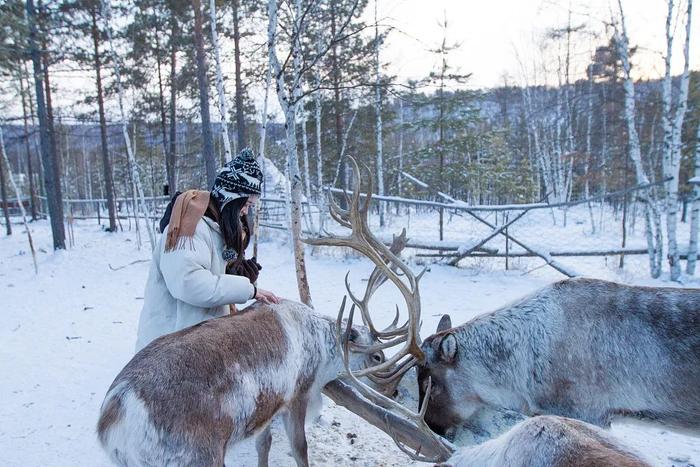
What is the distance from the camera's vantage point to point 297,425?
277cm

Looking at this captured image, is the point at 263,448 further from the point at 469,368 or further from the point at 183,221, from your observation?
the point at 183,221

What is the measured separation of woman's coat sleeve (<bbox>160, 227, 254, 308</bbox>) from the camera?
251 cm

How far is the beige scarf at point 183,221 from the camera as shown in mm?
2527

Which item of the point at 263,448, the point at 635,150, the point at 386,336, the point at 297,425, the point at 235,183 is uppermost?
the point at 635,150

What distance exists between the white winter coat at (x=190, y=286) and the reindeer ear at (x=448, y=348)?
119 centimetres

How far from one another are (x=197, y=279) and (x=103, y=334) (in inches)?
200

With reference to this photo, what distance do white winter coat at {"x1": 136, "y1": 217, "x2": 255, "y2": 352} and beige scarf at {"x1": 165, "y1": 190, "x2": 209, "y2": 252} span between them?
40 millimetres

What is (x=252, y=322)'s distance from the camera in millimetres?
2533

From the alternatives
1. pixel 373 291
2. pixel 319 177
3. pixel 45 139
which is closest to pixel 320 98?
pixel 319 177

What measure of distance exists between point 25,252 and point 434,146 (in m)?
14.9

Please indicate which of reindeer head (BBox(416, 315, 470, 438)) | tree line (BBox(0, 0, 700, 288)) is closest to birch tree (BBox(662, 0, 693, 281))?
tree line (BBox(0, 0, 700, 288))

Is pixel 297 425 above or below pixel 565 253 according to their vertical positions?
→ above

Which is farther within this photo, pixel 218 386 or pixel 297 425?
pixel 297 425

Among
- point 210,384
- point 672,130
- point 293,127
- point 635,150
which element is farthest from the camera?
point 635,150
